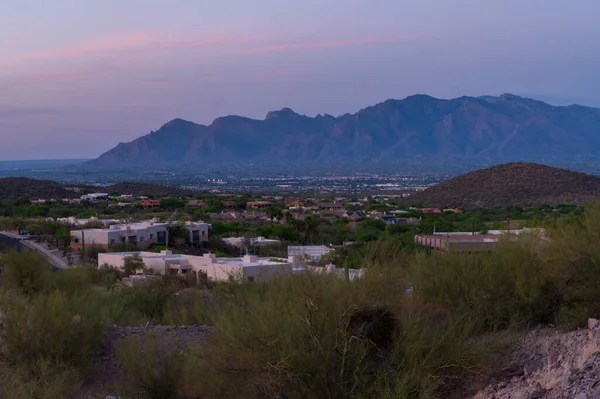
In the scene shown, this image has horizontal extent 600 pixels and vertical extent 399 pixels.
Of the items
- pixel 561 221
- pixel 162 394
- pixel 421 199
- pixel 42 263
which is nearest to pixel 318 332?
pixel 162 394

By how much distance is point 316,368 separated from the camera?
11.6 meters

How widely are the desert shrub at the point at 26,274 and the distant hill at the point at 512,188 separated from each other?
55.8 metres

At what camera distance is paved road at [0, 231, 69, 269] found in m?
37.4

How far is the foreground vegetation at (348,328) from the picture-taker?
11.8 m

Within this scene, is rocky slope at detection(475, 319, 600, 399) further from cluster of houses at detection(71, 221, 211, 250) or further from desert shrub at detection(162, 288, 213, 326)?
cluster of houses at detection(71, 221, 211, 250)

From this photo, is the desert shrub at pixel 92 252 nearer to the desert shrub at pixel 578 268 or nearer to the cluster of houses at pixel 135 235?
the cluster of houses at pixel 135 235

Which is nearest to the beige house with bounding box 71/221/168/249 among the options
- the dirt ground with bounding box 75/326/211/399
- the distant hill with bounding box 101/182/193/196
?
the dirt ground with bounding box 75/326/211/399

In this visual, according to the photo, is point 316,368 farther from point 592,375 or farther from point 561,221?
point 561,221

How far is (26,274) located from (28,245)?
23.8m

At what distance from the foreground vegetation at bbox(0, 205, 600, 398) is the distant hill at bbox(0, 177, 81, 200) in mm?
73587

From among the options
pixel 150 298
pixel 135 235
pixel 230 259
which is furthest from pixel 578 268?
pixel 135 235

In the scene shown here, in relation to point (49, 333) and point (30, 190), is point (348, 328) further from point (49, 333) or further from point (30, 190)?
point (30, 190)

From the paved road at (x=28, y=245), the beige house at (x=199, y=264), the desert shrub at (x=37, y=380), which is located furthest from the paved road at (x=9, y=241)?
the desert shrub at (x=37, y=380)

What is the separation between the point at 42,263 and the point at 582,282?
12.8 m
